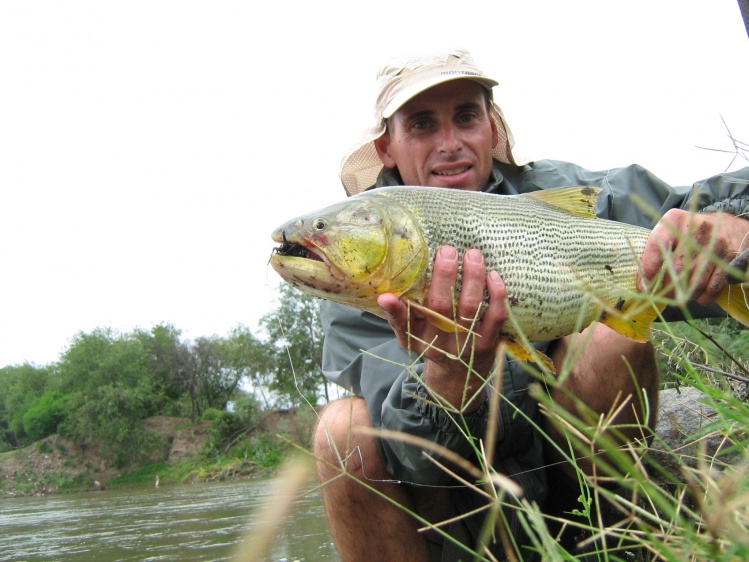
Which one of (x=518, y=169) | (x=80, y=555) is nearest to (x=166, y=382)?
(x=80, y=555)

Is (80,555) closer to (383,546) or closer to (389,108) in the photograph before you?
(383,546)

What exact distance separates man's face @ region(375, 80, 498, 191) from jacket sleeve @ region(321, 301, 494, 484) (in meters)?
0.99

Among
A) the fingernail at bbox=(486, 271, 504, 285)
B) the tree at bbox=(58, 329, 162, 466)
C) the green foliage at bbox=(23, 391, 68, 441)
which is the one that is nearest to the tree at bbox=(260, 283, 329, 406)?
the tree at bbox=(58, 329, 162, 466)

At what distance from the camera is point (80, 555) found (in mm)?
8172

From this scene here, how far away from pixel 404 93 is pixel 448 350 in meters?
1.81

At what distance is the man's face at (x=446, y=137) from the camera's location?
11.9ft

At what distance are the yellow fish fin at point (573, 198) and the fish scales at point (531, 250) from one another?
0.13 meters

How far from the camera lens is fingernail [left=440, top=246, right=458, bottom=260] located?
2.22 m

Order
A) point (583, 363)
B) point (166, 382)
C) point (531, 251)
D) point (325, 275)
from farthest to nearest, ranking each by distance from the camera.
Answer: point (166, 382)
point (583, 363)
point (531, 251)
point (325, 275)

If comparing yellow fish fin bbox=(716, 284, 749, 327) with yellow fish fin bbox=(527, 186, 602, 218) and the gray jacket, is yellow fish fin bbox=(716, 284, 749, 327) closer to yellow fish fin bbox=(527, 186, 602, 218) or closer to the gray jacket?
the gray jacket

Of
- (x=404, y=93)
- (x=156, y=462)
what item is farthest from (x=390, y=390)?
(x=156, y=462)

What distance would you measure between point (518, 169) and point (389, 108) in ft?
3.11

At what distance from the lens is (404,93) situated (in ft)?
11.8

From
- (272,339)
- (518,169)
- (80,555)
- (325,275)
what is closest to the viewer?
(325,275)
